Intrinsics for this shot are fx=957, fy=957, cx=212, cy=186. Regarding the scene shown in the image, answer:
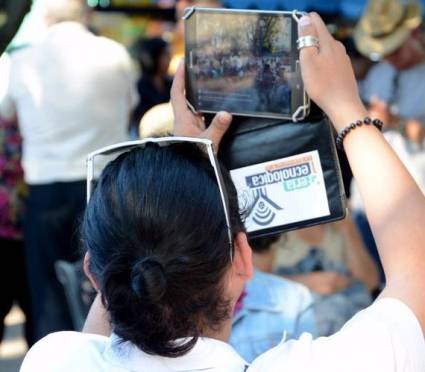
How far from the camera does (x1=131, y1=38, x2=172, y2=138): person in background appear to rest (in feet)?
18.9

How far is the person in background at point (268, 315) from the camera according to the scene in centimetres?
234

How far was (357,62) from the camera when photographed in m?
6.03

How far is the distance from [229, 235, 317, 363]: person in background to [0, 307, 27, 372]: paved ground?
2491 millimetres

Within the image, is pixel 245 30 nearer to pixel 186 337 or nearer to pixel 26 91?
pixel 186 337

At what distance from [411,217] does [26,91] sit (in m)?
2.82

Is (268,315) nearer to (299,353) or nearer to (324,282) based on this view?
(324,282)

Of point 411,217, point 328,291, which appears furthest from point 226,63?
point 328,291

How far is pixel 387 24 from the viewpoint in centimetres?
481

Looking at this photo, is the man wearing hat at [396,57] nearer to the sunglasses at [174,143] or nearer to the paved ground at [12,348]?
the paved ground at [12,348]

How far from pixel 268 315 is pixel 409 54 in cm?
264

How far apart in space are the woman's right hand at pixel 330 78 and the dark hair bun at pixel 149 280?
0.34m

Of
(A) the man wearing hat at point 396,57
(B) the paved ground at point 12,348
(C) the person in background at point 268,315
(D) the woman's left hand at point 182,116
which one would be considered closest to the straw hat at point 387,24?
(A) the man wearing hat at point 396,57

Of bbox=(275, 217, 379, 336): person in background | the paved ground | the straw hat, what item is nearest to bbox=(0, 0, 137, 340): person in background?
the paved ground

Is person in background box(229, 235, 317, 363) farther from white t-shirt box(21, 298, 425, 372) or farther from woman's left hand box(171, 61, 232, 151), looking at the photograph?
white t-shirt box(21, 298, 425, 372)
